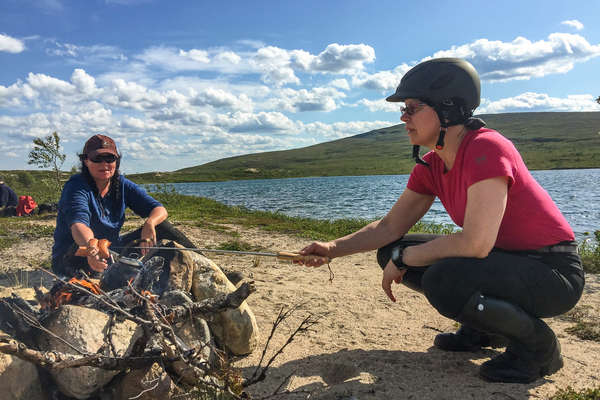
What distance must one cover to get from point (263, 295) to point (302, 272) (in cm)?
163

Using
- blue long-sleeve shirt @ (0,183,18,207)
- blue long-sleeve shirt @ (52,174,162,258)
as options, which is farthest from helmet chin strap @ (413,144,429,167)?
blue long-sleeve shirt @ (0,183,18,207)

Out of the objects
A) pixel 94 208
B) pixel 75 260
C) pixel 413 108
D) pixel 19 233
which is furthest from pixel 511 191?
pixel 19 233

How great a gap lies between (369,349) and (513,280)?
159 cm

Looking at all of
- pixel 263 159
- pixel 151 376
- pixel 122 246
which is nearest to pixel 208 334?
pixel 151 376

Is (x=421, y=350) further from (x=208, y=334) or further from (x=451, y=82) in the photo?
(x=451, y=82)

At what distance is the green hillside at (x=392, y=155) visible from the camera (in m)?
100

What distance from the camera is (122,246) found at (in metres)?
5.12

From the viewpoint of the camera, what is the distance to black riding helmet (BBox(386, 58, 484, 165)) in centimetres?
336

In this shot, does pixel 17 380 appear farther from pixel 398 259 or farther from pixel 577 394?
pixel 577 394

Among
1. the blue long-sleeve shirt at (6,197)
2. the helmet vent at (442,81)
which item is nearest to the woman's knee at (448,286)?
the helmet vent at (442,81)

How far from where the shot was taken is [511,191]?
3.13m

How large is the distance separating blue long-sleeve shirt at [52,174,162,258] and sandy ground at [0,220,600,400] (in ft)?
4.60

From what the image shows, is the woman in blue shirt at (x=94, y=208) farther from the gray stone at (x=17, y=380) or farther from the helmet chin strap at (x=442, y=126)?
the helmet chin strap at (x=442, y=126)

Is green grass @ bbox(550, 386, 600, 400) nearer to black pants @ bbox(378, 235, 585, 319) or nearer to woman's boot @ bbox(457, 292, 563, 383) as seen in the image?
woman's boot @ bbox(457, 292, 563, 383)
